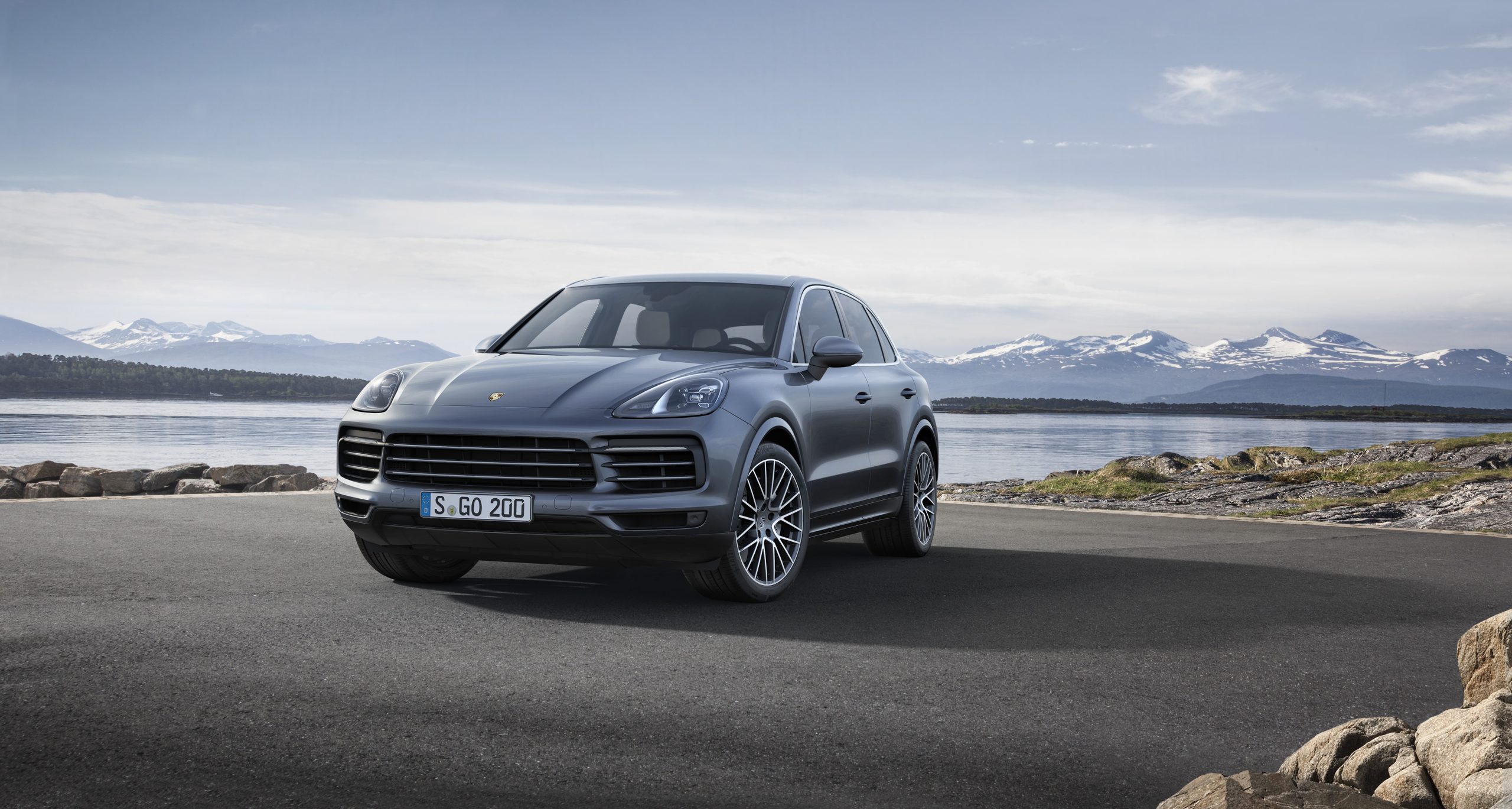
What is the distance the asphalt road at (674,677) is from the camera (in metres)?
3.27

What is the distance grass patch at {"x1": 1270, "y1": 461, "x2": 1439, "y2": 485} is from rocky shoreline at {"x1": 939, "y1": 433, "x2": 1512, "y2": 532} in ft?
0.13

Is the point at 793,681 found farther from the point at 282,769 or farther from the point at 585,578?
the point at 585,578

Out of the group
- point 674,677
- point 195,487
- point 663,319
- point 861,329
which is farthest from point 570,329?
point 195,487

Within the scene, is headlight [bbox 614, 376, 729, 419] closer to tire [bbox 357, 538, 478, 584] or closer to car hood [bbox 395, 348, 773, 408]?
car hood [bbox 395, 348, 773, 408]

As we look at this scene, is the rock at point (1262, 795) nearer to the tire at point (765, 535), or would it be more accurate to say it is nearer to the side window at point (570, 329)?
the tire at point (765, 535)

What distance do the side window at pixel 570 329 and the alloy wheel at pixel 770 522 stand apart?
1.64 meters

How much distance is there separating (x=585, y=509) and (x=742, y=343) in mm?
1788

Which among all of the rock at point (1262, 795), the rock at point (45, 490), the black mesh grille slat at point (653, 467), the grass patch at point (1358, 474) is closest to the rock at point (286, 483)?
the rock at point (45, 490)

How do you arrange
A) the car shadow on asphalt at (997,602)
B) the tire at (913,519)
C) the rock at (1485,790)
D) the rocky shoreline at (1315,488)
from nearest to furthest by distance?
1. the rock at (1485,790)
2. the car shadow on asphalt at (997,602)
3. the tire at (913,519)
4. the rocky shoreline at (1315,488)

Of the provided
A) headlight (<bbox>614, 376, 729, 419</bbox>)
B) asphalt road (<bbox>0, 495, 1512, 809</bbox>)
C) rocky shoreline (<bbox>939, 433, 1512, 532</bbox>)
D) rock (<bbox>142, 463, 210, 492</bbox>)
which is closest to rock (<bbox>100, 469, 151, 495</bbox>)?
rock (<bbox>142, 463, 210, 492</bbox>)

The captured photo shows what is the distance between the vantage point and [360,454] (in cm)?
607

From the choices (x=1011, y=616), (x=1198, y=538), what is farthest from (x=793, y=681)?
(x=1198, y=538)

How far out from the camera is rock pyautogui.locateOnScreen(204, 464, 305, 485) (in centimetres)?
1894

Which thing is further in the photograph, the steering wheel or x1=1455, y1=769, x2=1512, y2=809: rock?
the steering wheel
